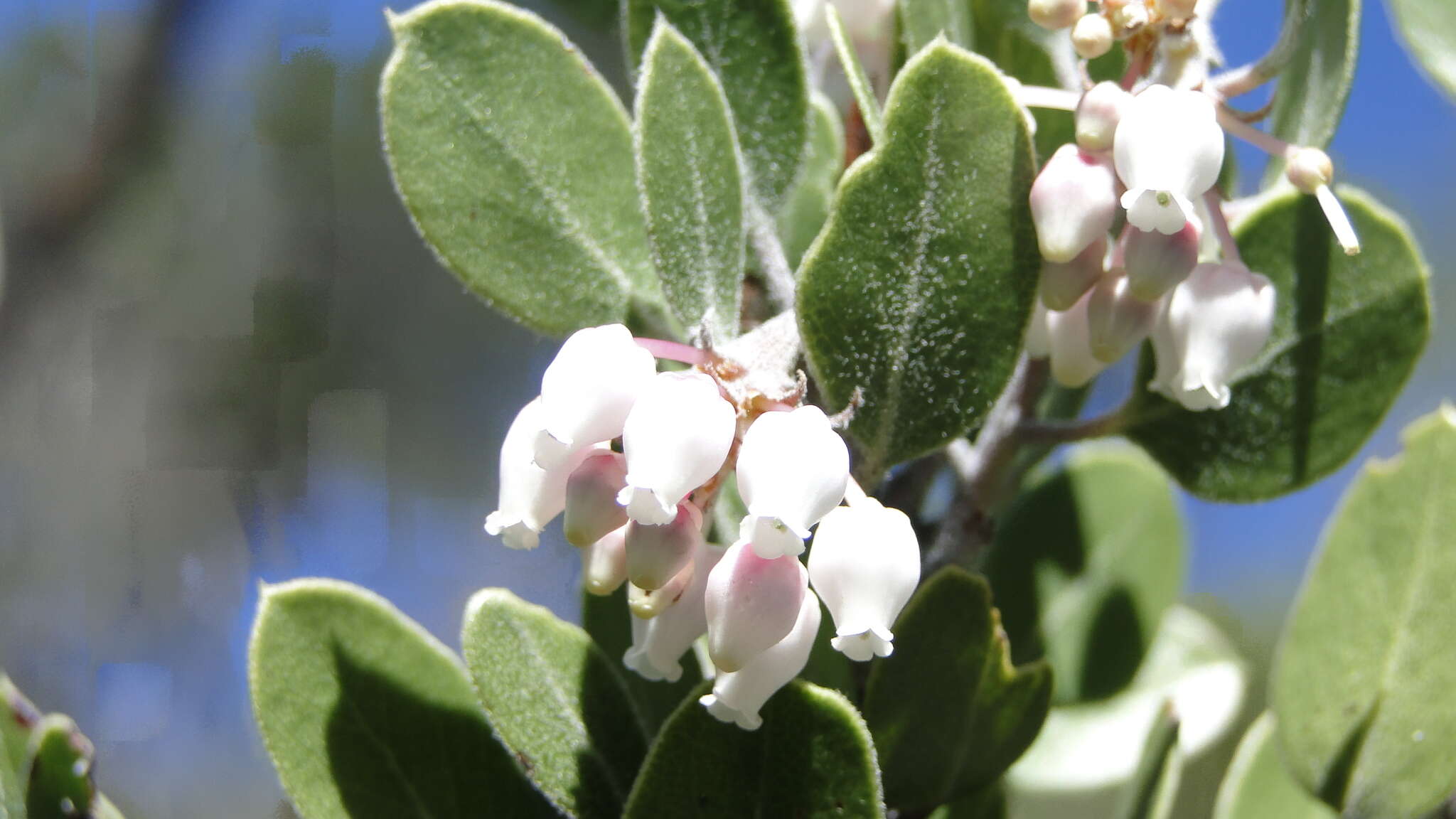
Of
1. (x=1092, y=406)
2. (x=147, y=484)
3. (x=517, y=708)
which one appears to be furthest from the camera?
(x=147, y=484)

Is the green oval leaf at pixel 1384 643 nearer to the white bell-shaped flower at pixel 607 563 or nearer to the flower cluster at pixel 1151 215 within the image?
the flower cluster at pixel 1151 215

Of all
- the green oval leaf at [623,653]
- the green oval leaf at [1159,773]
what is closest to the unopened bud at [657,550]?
the green oval leaf at [623,653]

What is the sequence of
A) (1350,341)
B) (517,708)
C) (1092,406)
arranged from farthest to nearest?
(1092,406) → (1350,341) → (517,708)

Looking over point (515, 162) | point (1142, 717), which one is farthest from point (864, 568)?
point (1142, 717)

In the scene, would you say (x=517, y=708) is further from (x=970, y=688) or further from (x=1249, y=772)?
(x=1249, y=772)

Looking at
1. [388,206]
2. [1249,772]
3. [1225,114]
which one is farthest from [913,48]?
[388,206]

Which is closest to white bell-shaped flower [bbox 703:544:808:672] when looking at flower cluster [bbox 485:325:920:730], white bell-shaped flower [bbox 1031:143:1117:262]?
flower cluster [bbox 485:325:920:730]

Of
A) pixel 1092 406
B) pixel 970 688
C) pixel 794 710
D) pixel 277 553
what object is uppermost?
pixel 794 710
